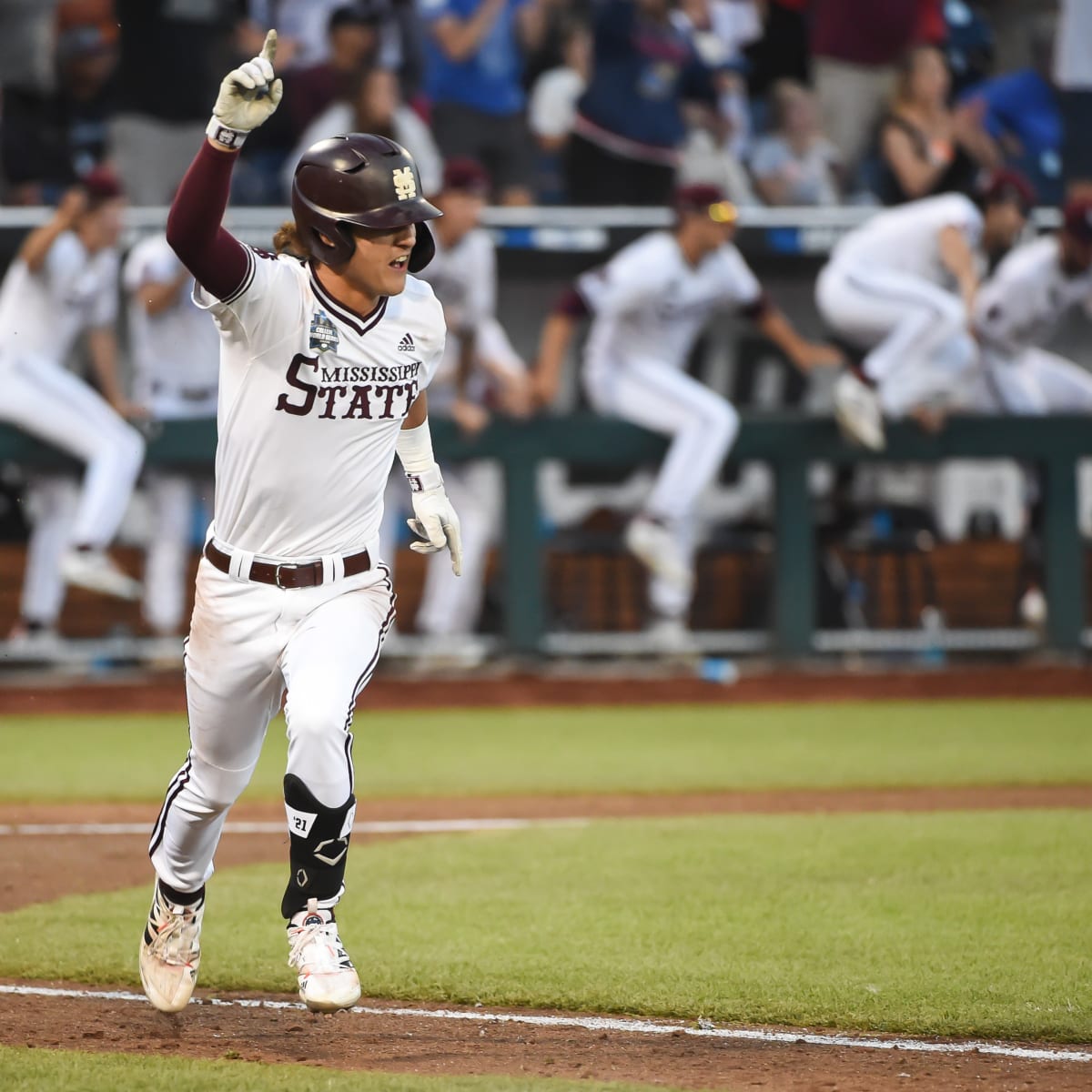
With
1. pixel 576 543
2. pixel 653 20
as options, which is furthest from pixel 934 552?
pixel 653 20

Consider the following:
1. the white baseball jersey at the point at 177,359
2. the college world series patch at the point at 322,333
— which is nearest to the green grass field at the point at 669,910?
the college world series patch at the point at 322,333

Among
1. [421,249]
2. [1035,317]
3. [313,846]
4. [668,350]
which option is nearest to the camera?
[313,846]

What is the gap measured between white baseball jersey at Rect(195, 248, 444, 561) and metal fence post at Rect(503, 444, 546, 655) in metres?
7.25

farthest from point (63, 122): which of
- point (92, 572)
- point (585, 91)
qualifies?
point (92, 572)

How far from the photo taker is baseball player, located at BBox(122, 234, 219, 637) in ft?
35.0

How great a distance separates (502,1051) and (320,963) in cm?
40

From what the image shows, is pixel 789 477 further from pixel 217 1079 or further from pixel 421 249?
pixel 217 1079

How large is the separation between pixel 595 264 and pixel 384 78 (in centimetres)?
245

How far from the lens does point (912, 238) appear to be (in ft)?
37.7

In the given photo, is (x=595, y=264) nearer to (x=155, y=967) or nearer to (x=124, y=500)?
(x=124, y=500)

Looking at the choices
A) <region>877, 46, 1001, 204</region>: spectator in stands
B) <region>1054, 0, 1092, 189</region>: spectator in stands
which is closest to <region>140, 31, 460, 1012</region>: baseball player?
<region>877, 46, 1001, 204</region>: spectator in stands

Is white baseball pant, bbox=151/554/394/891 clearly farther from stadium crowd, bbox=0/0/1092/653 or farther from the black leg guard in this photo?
stadium crowd, bbox=0/0/1092/653

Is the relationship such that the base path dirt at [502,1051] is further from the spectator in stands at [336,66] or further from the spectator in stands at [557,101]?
the spectator in stands at [557,101]

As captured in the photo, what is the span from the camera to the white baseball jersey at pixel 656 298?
1095 cm
